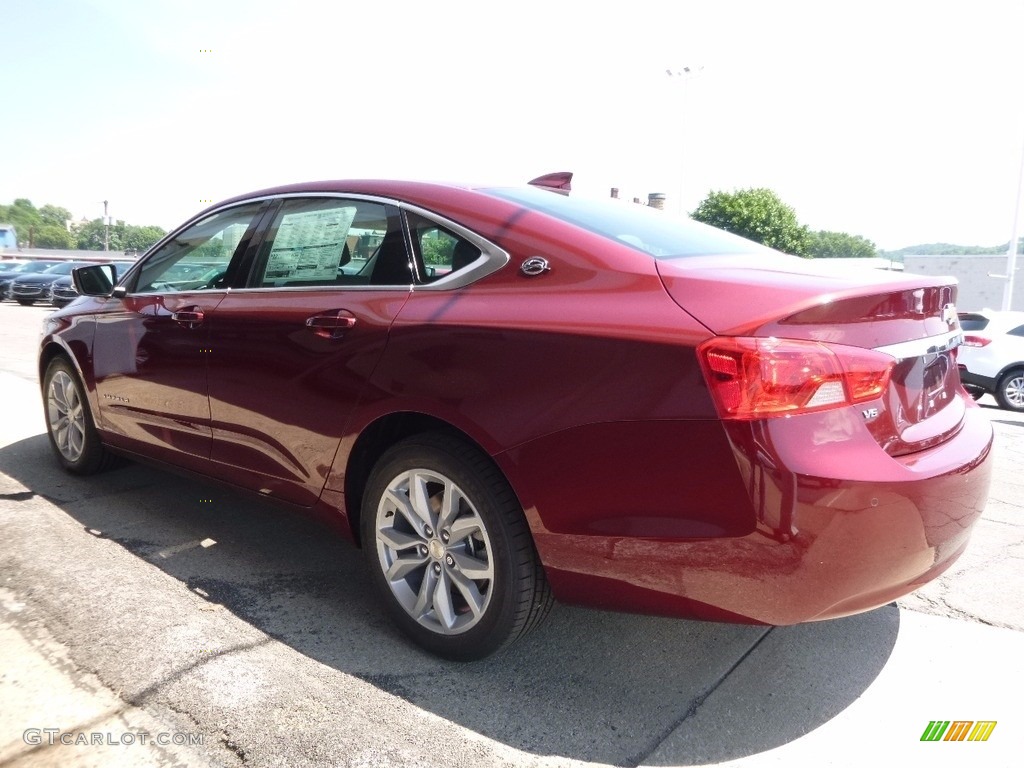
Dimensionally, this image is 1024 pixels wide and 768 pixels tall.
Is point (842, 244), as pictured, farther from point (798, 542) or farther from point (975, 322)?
point (798, 542)

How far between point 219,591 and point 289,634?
50cm

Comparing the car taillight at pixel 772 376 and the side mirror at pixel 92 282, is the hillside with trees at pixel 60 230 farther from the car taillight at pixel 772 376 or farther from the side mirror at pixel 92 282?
the car taillight at pixel 772 376

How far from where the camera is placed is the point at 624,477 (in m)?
2.21

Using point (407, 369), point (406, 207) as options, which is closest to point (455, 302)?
point (407, 369)

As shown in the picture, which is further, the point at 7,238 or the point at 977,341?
the point at 7,238

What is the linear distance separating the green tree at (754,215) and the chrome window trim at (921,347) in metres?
57.4

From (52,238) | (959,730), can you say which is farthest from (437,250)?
(52,238)

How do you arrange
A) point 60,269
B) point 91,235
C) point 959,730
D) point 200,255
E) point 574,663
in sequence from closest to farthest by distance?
point 959,730
point 574,663
point 200,255
point 60,269
point 91,235

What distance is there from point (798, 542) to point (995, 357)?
36.6 ft

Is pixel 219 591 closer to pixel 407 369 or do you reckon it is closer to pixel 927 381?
pixel 407 369

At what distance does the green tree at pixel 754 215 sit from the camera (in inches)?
2320

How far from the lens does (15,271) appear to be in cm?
2773

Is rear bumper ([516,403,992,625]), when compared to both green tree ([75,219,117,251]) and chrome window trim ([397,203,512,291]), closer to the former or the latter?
chrome window trim ([397,203,512,291])

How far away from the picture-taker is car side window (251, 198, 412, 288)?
2.93 metres
